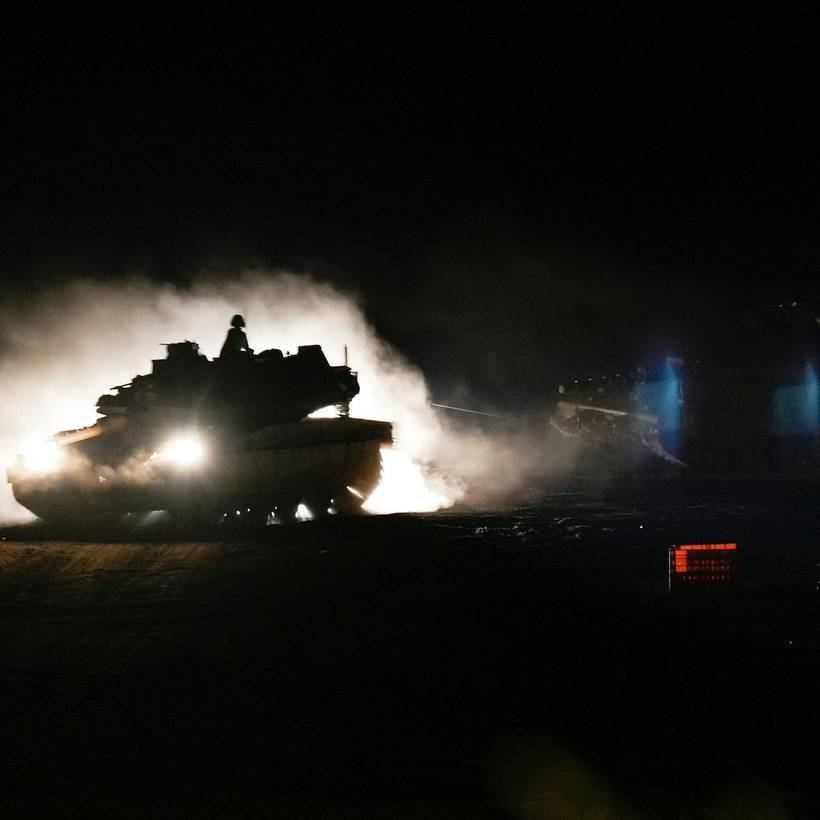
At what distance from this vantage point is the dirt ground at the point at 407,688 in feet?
13.8

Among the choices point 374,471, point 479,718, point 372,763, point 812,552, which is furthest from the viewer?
point 374,471

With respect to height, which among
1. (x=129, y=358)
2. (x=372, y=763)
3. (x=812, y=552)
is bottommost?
(x=372, y=763)

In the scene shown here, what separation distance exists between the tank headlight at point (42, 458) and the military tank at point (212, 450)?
0.02 meters

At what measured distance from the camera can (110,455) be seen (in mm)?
14680

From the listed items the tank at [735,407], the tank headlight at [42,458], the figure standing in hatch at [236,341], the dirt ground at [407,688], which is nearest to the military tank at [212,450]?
the tank headlight at [42,458]

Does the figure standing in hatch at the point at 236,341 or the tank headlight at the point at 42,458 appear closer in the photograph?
the tank headlight at the point at 42,458

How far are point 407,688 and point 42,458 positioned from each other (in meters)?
10.4

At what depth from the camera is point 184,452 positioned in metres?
14.3

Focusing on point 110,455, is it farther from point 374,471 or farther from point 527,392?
point 527,392

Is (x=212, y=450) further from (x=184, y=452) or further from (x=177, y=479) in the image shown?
(x=177, y=479)

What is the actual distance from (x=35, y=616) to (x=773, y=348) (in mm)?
26685

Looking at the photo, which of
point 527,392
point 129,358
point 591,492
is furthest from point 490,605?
point 527,392

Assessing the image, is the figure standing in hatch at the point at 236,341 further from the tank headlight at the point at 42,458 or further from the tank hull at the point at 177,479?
the tank headlight at the point at 42,458

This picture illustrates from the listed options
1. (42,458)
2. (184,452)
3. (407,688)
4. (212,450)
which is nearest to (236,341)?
(212,450)
